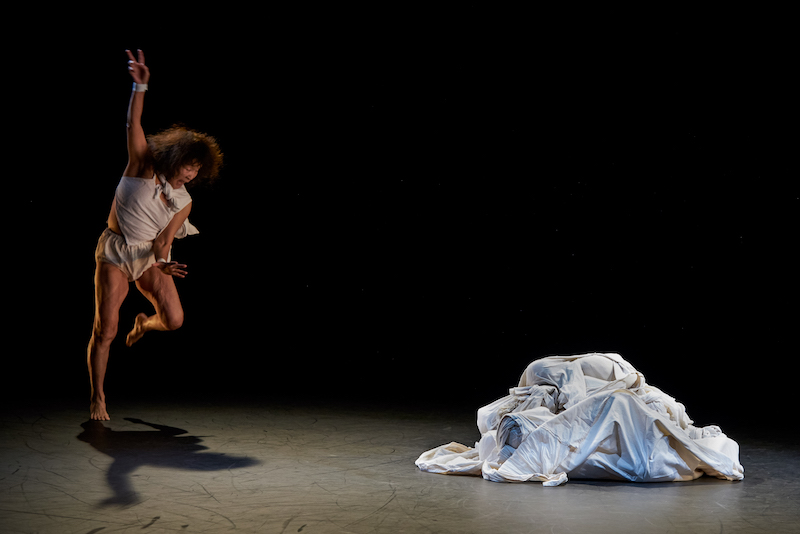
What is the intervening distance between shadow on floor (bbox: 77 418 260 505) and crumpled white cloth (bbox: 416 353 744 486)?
833mm

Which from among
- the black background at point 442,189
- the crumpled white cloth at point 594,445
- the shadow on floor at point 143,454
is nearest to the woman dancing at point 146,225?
the shadow on floor at point 143,454

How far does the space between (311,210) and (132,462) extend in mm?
3172

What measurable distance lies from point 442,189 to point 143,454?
3.20 m

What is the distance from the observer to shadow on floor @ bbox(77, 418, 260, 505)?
2775 mm

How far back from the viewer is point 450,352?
6125 mm

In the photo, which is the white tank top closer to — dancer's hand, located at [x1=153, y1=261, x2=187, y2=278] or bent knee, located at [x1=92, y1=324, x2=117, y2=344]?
dancer's hand, located at [x1=153, y1=261, x2=187, y2=278]

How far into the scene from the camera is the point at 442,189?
5.90 m

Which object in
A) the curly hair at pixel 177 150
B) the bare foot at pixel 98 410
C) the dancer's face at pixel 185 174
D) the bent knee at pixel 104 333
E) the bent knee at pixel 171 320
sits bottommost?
the bare foot at pixel 98 410

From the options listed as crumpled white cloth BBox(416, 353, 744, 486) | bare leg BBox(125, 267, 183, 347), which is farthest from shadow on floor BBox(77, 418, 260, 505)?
crumpled white cloth BBox(416, 353, 744, 486)

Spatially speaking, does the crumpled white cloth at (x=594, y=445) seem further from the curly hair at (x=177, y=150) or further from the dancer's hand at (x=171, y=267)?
the curly hair at (x=177, y=150)

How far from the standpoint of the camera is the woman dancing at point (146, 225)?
12.8ft

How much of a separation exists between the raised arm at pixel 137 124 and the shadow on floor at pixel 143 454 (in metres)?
1.20

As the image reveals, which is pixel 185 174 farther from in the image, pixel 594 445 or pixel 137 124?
pixel 594 445

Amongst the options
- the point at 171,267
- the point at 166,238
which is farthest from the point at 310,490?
the point at 166,238
